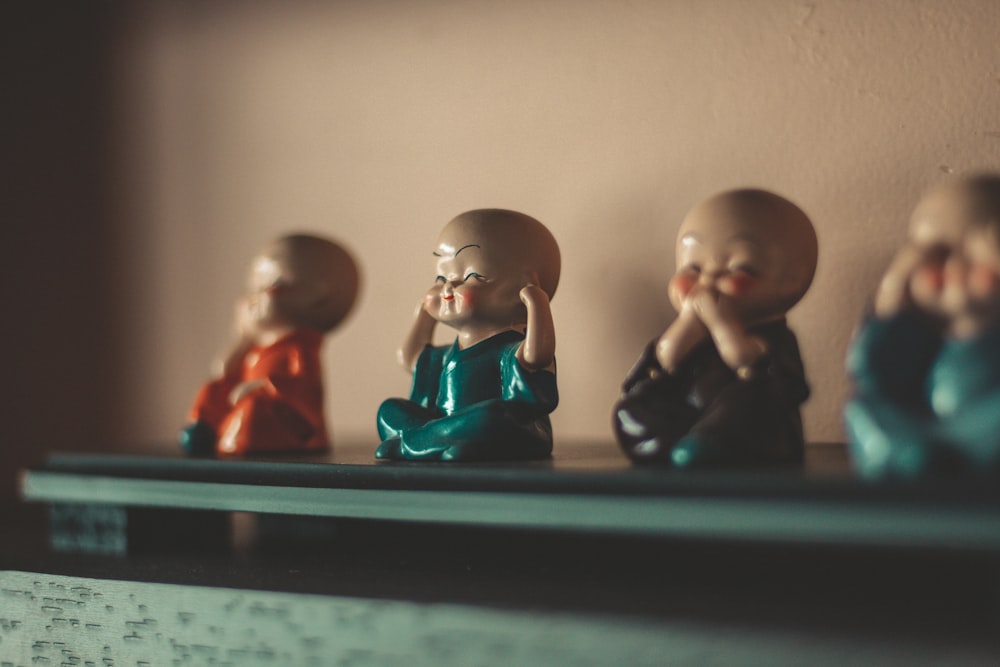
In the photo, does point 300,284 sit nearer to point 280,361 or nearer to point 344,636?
point 280,361

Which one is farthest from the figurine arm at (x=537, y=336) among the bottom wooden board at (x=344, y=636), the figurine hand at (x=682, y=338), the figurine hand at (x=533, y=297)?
the bottom wooden board at (x=344, y=636)

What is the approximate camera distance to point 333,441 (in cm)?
135

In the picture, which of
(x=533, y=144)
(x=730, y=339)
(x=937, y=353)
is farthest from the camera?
(x=533, y=144)

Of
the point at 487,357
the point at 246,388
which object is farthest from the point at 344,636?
the point at 246,388

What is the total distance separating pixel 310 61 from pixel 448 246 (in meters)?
0.67

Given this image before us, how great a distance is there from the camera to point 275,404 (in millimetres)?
1191

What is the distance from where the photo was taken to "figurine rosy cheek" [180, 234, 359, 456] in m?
1.18

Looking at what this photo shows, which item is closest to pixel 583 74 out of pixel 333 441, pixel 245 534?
pixel 333 441

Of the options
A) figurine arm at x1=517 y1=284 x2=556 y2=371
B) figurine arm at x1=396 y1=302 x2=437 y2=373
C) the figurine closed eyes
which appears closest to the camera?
the figurine closed eyes

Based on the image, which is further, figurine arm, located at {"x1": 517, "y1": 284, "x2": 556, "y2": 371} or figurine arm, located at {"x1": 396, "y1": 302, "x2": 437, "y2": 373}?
figurine arm, located at {"x1": 396, "y1": 302, "x2": 437, "y2": 373}

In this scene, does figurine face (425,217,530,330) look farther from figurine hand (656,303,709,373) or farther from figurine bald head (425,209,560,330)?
figurine hand (656,303,709,373)

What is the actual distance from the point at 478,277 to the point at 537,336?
0.09 metres

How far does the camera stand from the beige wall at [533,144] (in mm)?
1146

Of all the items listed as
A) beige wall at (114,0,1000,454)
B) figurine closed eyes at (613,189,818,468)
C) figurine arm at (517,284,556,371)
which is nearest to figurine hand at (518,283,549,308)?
figurine arm at (517,284,556,371)
